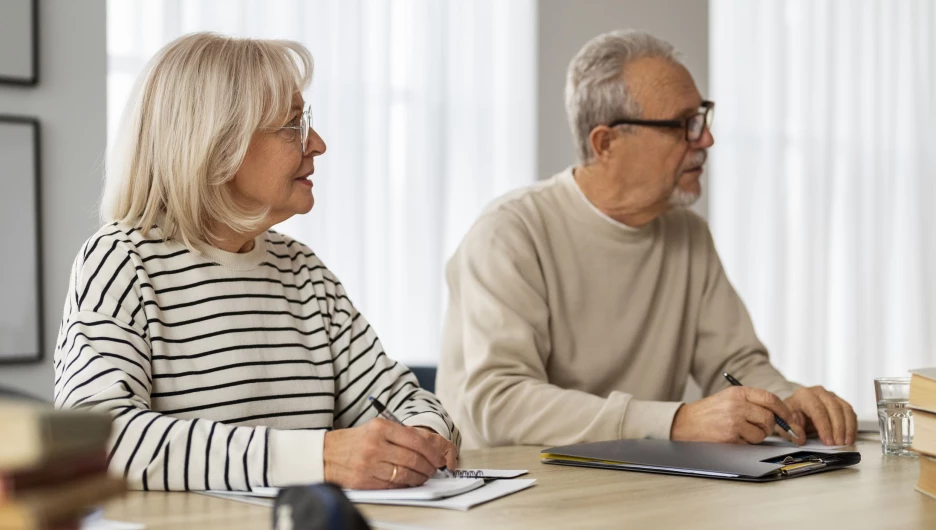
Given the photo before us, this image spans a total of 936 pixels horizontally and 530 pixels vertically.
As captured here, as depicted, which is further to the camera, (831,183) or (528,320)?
(831,183)

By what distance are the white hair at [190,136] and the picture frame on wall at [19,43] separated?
1.43 metres

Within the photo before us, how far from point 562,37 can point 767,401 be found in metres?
2.73

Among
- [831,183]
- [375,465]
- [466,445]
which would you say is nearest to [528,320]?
[466,445]

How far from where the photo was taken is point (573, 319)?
2.27 metres

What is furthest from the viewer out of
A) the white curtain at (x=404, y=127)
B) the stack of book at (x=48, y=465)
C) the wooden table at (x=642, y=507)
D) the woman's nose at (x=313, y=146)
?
the white curtain at (x=404, y=127)

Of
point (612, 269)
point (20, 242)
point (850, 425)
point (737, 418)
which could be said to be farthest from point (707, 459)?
point (20, 242)

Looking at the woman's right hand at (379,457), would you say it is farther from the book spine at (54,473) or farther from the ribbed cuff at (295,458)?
the book spine at (54,473)

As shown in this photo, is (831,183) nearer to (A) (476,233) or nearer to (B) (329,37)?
(B) (329,37)

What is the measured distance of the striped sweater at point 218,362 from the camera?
1.29 meters

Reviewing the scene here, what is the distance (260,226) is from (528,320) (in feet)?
2.24

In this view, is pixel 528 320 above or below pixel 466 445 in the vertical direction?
above

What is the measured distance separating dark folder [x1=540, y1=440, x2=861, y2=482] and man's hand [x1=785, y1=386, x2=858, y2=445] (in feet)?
0.64

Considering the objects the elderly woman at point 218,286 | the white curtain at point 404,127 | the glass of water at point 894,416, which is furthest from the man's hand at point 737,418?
the white curtain at point 404,127

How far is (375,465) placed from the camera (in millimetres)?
1254
